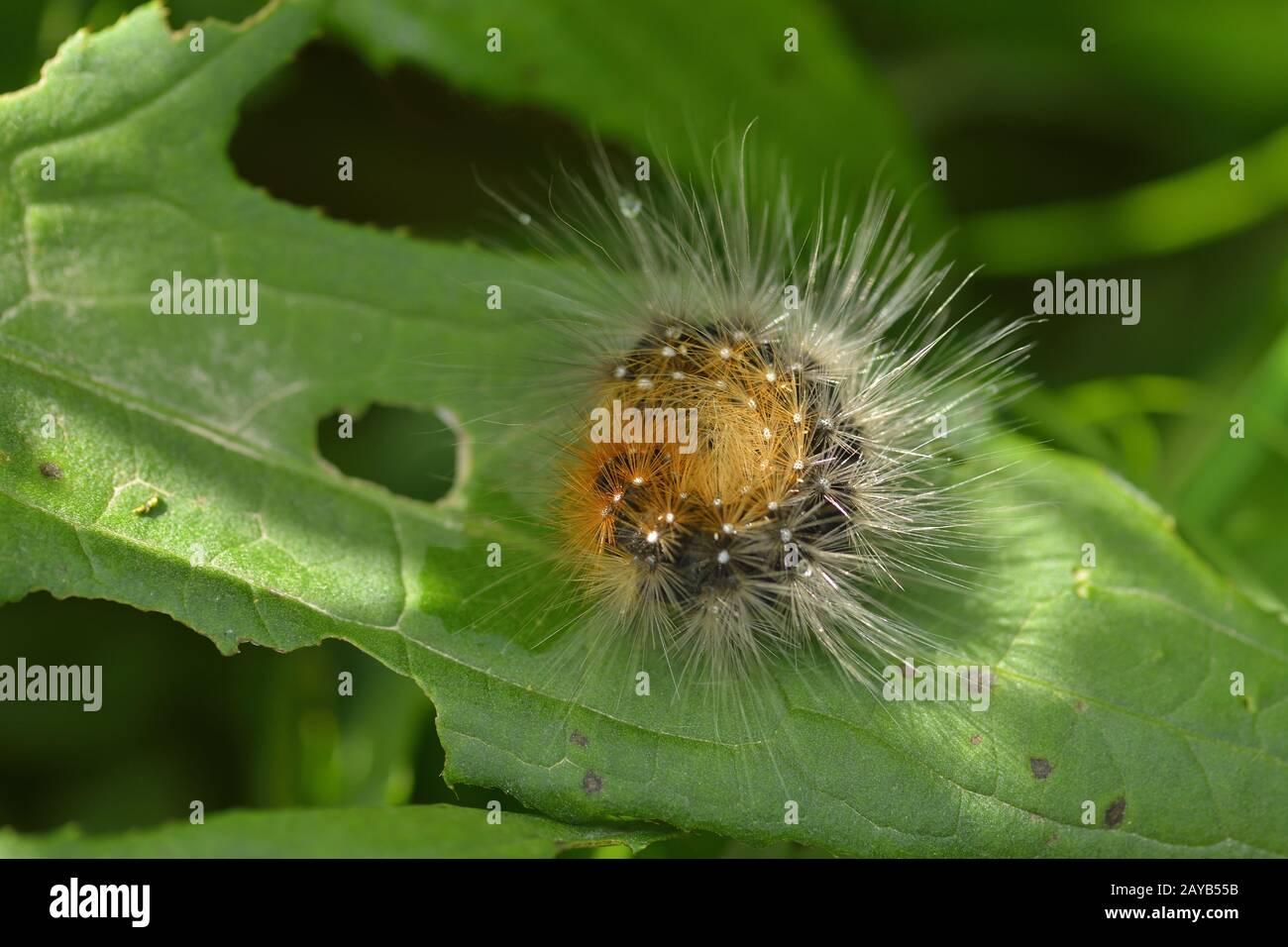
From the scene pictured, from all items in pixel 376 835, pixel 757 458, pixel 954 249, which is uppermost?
pixel 954 249

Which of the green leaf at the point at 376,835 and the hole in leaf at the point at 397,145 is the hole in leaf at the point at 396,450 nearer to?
the hole in leaf at the point at 397,145

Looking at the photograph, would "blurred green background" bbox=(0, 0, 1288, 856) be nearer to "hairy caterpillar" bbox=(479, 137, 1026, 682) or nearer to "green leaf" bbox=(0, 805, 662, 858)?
"hairy caterpillar" bbox=(479, 137, 1026, 682)

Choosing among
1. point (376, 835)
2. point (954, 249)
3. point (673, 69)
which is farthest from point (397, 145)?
point (376, 835)

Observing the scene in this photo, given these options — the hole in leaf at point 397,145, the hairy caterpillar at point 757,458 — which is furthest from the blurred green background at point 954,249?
the hairy caterpillar at point 757,458

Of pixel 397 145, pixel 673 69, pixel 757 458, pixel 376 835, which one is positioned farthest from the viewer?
pixel 397 145

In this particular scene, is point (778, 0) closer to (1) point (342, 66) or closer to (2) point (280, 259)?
(1) point (342, 66)

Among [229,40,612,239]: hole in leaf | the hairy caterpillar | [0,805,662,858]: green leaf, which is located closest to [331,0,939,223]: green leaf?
[229,40,612,239]: hole in leaf

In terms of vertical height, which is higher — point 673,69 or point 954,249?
point 673,69

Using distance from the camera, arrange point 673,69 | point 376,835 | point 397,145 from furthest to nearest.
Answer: point 397,145, point 673,69, point 376,835

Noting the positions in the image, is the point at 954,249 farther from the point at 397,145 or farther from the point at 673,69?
the point at 397,145
